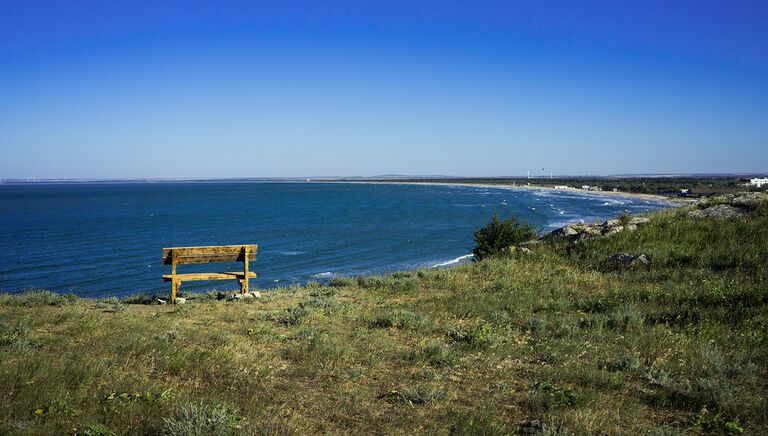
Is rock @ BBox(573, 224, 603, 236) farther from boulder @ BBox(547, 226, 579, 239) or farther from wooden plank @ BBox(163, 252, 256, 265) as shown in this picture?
wooden plank @ BBox(163, 252, 256, 265)

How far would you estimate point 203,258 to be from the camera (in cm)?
1264

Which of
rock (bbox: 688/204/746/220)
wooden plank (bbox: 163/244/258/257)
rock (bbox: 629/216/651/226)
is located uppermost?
rock (bbox: 688/204/746/220)

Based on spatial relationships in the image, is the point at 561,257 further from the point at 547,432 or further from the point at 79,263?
the point at 79,263

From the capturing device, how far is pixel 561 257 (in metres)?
16.0

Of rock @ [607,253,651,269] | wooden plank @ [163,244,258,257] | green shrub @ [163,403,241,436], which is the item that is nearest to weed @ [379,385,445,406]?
green shrub @ [163,403,241,436]

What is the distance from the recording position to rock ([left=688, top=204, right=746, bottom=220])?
18234 mm

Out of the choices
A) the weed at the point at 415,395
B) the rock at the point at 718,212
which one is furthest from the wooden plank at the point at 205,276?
the rock at the point at 718,212

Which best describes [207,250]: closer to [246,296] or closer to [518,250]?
[246,296]

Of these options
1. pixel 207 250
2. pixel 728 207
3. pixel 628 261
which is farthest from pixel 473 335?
pixel 728 207

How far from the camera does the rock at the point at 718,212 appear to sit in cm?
1823

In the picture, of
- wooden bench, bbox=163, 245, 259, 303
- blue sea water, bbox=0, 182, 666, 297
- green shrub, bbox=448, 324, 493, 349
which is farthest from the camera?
blue sea water, bbox=0, 182, 666, 297

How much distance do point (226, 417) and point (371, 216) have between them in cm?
6587

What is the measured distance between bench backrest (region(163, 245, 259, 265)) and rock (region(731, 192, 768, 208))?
1898 centimetres

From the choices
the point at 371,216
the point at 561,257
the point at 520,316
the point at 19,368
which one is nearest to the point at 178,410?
the point at 19,368
